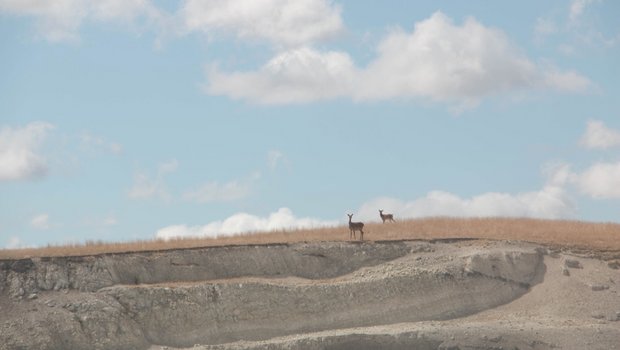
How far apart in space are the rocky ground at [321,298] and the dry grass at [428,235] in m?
1.43

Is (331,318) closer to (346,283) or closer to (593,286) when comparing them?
(346,283)

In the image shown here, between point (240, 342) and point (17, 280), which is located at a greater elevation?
point (17, 280)

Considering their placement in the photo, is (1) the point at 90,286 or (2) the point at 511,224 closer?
(1) the point at 90,286

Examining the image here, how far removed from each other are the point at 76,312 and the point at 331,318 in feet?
34.7

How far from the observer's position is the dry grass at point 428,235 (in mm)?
52594

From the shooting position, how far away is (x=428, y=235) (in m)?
56.3

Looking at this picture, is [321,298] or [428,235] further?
[428,235]

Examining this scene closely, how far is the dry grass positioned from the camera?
52594 millimetres

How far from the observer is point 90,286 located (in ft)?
158

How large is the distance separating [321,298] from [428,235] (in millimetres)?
8579

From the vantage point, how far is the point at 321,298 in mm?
49969

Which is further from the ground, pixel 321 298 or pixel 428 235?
pixel 428 235

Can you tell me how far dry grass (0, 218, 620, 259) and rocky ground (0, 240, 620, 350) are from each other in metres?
1.43

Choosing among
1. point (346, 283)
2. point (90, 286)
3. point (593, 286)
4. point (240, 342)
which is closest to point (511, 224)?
point (593, 286)
